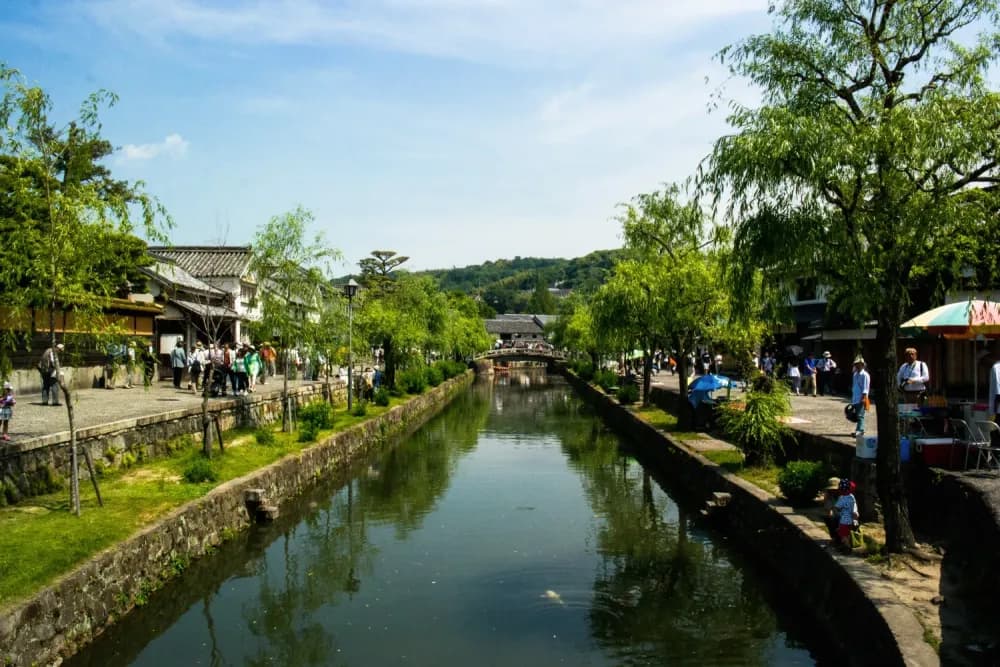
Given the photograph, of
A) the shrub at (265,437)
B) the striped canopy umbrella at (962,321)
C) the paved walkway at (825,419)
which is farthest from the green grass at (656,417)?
the shrub at (265,437)

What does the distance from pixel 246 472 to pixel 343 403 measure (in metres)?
15.4

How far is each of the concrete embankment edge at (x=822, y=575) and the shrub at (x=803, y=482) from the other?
285 mm

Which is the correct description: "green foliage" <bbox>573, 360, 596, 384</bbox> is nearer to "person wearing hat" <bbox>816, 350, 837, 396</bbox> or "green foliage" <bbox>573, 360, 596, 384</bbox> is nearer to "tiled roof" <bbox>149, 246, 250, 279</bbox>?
"person wearing hat" <bbox>816, 350, 837, 396</bbox>

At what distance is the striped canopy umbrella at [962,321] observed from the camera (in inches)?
440

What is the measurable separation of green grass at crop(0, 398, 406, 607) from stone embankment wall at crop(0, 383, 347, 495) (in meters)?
0.31

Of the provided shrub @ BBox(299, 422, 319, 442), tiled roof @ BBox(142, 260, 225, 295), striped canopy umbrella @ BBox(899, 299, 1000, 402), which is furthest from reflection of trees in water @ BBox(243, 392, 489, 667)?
tiled roof @ BBox(142, 260, 225, 295)

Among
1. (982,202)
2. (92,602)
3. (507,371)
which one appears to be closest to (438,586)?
(92,602)

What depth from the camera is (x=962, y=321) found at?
11453mm

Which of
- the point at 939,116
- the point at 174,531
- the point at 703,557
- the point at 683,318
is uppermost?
the point at 939,116

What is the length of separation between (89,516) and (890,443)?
1028 cm

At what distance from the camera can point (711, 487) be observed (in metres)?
15.7

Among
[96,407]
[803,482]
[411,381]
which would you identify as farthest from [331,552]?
[411,381]

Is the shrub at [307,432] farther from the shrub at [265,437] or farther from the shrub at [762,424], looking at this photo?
the shrub at [762,424]

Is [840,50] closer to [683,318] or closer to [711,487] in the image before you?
[711,487]
